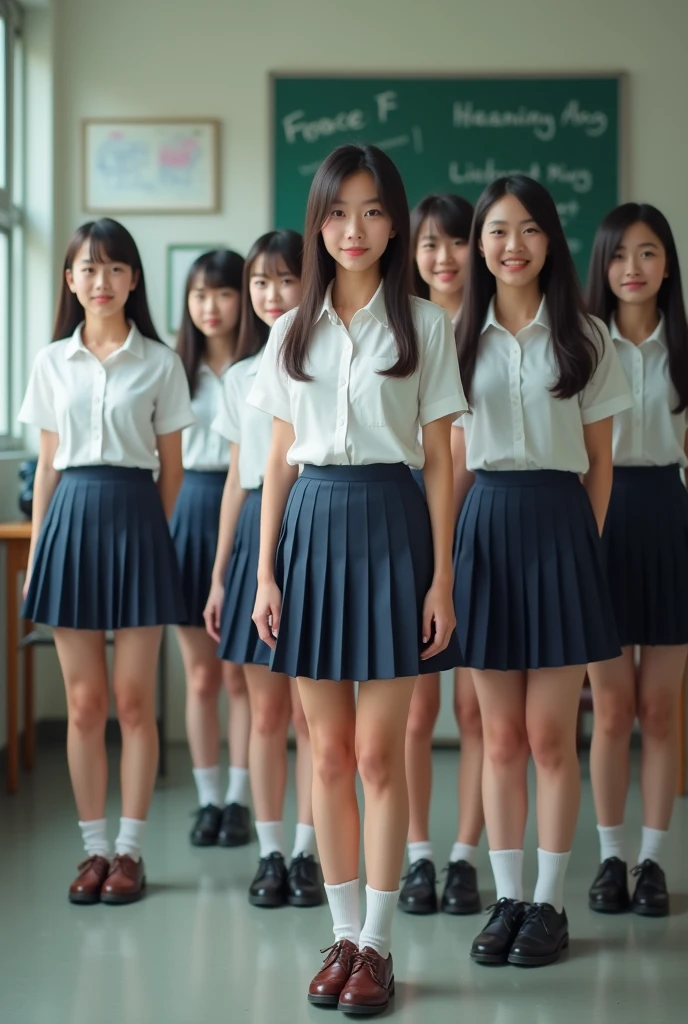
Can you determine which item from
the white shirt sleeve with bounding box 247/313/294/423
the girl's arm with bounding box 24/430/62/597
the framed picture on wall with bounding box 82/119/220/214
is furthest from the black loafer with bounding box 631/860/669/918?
the framed picture on wall with bounding box 82/119/220/214

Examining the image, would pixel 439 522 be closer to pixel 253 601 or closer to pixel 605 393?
pixel 605 393

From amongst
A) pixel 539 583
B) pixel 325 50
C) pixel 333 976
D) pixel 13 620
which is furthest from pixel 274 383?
pixel 325 50

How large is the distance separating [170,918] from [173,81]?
10.4ft

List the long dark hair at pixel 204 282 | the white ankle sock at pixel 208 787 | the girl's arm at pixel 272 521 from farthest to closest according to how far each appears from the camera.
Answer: the white ankle sock at pixel 208 787
the long dark hair at pixel 204 282
the girl's arm at pixel 272 521

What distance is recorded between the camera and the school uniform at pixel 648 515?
273 cm

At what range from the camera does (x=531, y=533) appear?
2385 mm

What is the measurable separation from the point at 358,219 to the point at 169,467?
102 centimetres

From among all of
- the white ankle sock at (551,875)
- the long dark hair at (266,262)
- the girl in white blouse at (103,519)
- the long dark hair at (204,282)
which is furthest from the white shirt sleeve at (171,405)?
the white ankle sock at (551,875)

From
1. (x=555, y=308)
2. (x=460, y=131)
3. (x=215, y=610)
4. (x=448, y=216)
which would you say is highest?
(x=460, y=131)

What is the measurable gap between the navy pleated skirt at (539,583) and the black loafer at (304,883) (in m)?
0.78

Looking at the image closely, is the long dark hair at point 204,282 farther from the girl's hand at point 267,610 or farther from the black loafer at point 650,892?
the black loafer at point 650,892

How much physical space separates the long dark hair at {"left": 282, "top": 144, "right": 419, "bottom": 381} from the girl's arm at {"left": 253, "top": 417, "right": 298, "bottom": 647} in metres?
0.16

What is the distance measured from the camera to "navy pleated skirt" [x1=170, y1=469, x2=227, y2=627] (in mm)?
3324

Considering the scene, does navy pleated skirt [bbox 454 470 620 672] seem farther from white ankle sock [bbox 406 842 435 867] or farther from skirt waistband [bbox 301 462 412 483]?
white ankle sock [bbox 406 842 435 867]
